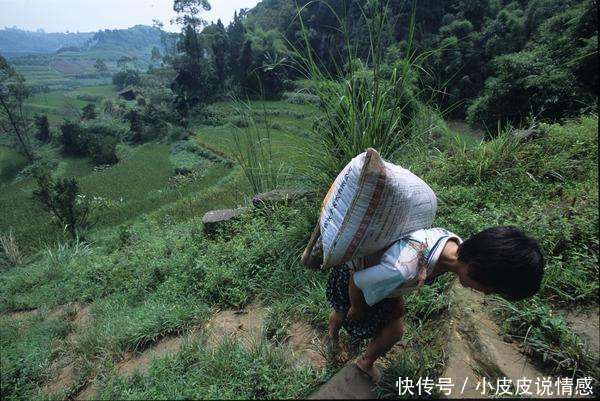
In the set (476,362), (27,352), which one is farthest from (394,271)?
(27,352)

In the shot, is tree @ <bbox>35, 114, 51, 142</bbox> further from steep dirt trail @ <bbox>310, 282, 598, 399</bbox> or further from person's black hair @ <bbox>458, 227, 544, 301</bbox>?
person's black hair @ <bbox>458, 227, 544, 301</bbox>

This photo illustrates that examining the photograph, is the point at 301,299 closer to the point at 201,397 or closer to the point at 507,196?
the point at 201,397

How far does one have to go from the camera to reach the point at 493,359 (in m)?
1.55

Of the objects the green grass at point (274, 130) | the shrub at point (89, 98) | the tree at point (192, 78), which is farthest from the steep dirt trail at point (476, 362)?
the shrub at point (89, 98)

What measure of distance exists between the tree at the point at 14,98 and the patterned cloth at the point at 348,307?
32001 millimetres

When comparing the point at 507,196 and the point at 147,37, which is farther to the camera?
the point at 147,37

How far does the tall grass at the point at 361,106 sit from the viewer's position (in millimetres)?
2375

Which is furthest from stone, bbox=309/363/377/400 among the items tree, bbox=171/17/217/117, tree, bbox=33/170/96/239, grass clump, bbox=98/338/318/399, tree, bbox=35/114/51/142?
tree, bbox=35/114/51/142

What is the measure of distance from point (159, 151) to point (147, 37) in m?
211

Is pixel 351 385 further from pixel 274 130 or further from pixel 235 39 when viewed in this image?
pixel 235 39

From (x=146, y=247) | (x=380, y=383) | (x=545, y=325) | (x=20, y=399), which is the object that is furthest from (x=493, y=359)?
(x=146, y=247)

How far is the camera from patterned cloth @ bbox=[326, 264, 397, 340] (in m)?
1.62

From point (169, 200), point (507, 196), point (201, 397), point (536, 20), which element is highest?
point (536, 20)

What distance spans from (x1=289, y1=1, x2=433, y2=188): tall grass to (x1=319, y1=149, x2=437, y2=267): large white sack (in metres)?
1.06
